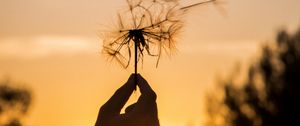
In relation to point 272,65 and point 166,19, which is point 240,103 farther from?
point 166,19

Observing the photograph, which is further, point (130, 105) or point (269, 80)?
point (269, 80)

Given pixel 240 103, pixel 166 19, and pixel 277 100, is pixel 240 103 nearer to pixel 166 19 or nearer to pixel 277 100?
pixel 277 100

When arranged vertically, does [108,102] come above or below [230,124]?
above

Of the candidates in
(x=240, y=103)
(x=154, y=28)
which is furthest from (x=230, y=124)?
(x=154, y=28)

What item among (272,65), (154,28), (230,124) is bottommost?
(230,124)

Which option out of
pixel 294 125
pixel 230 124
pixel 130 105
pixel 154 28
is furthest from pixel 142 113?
pixel 230 124

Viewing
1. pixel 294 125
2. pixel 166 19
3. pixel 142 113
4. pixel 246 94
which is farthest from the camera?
pixel 246 94

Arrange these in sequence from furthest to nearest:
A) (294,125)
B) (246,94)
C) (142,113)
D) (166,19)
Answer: (246,94)
(294,125)
(166,19)
(142,113)
